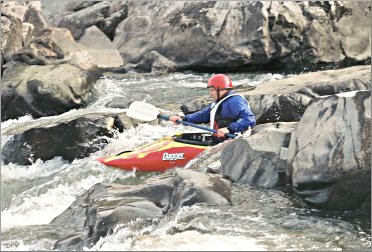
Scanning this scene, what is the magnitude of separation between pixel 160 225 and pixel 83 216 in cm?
84

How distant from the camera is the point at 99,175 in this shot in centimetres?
764

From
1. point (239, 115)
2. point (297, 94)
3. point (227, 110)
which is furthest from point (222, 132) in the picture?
point (297, 94)

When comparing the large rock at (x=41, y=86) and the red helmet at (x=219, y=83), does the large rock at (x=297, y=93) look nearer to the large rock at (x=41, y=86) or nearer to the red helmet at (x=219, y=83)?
the red helmet at (x=219, y=83)

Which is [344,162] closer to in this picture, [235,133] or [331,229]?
[331,229]

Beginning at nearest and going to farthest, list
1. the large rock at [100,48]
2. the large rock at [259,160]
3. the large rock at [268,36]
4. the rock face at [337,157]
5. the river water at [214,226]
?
1. the river water at [214,226]
2. the rock face at [337,157]
3. the large rock at [259,160]
4. the large rock at [268,36]
5. the large rock at [100,48]

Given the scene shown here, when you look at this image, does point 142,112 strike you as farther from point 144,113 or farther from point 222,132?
point 222,132

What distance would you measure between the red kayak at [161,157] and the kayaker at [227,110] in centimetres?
35

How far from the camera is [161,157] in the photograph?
7.36 meters

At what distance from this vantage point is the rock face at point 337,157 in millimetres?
4668

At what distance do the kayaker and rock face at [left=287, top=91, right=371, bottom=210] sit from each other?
2303 millimetres

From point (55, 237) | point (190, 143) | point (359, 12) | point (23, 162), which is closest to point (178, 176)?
point (55, 237)

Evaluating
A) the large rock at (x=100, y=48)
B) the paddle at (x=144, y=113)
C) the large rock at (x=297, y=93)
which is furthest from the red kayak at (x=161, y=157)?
the large rock at (x=100, y=48)

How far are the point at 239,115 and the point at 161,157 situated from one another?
118 centimetres

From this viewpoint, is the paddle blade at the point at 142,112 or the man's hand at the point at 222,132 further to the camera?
the paddle blade at the point at 142,112
